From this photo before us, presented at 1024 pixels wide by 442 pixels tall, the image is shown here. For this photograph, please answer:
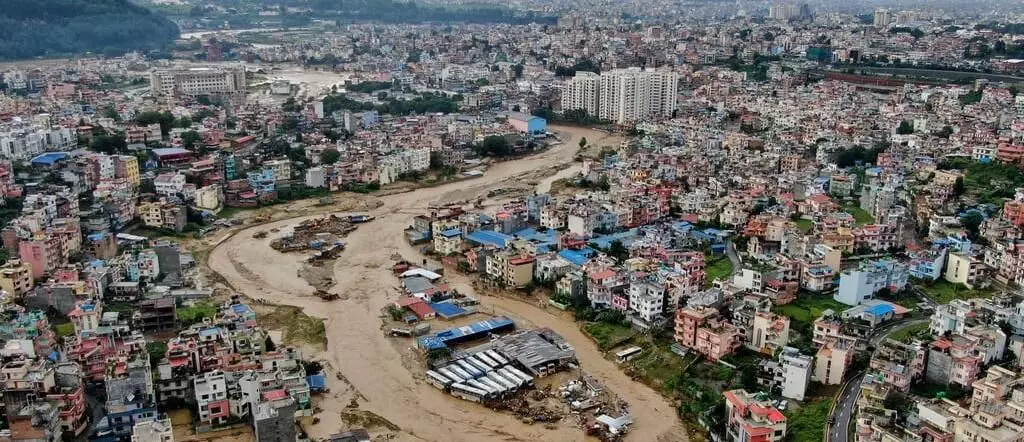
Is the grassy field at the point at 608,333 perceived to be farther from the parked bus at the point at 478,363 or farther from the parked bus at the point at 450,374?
the parked bus at the point at 450,374

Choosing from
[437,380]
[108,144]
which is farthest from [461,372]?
[108,144]

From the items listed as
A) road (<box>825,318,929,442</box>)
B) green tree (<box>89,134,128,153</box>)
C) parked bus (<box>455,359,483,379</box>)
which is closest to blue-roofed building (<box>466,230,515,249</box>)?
parked bus (<box>455,359,483,379</box>)

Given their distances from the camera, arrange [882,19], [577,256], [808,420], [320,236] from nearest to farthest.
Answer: [808,420]
[577,256]
[320,236]
[882,19]

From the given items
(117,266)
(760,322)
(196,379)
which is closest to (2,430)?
(196,379)

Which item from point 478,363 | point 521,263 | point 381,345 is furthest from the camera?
point 521,263

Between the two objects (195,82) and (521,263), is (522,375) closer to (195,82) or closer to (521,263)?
(521,263)

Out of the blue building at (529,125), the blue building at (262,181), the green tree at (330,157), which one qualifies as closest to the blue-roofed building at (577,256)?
the blue building at (262,181)

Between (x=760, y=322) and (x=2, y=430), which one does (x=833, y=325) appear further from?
(x=2, y=430)
